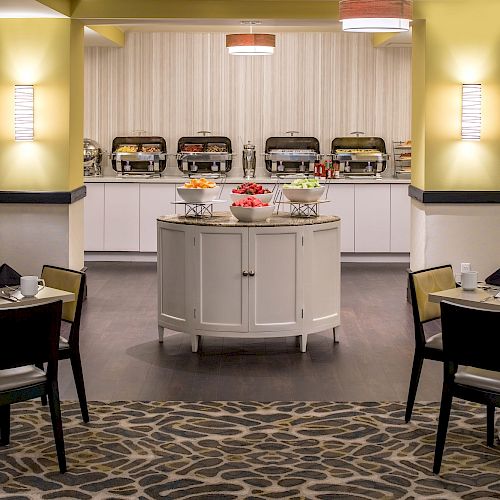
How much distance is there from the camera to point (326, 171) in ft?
39.6

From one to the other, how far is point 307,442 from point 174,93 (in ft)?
25.8

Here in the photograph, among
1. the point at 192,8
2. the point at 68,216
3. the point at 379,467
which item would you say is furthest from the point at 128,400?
the point at 192,8

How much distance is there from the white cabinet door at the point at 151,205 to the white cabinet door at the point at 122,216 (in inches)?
2.7

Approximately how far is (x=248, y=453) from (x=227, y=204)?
22.6 feet

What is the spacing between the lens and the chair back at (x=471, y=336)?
4.60 metres

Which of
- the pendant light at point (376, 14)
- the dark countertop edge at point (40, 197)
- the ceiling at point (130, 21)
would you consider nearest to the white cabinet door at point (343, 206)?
the ceiling at point (130, 21)

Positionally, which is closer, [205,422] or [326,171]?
[205,422]

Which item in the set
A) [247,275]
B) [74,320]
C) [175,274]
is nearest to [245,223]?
[247,275]

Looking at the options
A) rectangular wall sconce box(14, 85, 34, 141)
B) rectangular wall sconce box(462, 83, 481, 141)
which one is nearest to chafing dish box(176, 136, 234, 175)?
rectangular wall sconce box(14, 85, 34, 141)

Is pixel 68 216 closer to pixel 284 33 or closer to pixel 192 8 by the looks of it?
pixel 192 8

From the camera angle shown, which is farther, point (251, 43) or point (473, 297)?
point (251, 43)

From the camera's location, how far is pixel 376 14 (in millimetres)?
6258

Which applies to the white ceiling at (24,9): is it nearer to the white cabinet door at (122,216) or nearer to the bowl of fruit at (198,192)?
the bowl of fruit at (198,192)

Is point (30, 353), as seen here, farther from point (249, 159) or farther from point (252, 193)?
point (249, 159)
